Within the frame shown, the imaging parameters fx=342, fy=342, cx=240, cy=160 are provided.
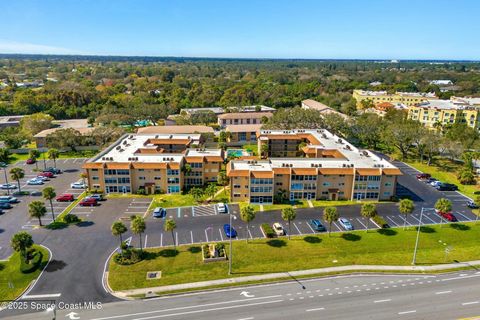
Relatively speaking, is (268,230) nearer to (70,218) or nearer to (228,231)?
(228,231)

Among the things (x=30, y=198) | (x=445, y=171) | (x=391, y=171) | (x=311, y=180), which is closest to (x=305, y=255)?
(x=311, y=180)

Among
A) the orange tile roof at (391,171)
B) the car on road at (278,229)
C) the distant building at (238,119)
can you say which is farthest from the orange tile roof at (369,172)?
the distant building at (238,119)

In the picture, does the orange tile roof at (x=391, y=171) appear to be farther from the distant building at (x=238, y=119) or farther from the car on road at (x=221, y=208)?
the distant building at (x=238, y=119)

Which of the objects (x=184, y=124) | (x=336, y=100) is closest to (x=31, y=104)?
(x=184, y=124)

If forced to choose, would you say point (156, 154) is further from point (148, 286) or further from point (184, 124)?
point (184, 124)

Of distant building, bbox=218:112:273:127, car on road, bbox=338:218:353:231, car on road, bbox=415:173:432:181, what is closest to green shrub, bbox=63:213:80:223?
car on road, bbox=338:218:353:231

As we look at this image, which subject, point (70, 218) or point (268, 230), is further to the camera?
point (70, 218)
